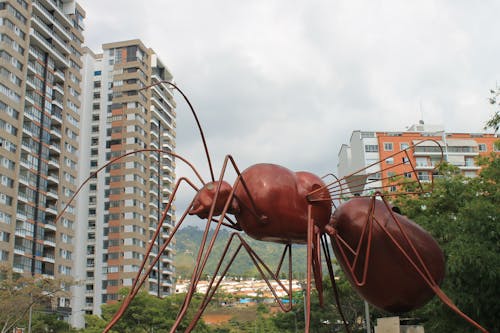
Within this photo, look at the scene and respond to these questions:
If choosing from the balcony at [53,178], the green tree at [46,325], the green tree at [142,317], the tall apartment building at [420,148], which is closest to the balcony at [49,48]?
the balcony at [53,178]

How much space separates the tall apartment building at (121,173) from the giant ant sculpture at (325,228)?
2841 inches

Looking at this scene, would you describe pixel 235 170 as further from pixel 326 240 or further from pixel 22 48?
pixel 22 48

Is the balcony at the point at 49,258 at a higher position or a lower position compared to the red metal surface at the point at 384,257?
higher

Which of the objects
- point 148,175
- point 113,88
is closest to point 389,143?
point 148,175

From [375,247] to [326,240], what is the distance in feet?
A: 2.24

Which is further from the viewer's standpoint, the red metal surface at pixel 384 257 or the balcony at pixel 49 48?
the balcony at pixel 49 48

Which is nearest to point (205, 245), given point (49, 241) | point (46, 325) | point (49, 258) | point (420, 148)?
point (46, 325)

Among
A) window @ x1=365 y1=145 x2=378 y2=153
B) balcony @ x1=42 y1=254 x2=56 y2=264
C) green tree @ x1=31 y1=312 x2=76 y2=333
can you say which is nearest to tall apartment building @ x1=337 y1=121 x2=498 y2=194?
window @ x1=365 y1=145 x2=378 y2=153

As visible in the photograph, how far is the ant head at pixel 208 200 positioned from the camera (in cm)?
672

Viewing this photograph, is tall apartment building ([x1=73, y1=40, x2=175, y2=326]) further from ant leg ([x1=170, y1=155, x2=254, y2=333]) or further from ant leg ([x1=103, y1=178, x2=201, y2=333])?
ant leg ([x1=170, y1=155, x2=254, y2=333])

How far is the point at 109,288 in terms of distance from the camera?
8000 centimetres

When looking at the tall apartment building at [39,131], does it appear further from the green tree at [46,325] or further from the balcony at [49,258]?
the green tree at [46,325]

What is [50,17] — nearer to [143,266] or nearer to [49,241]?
[49,241]

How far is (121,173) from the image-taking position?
278 ft
